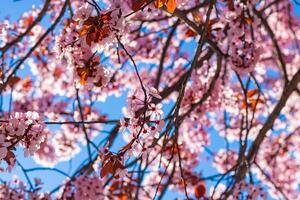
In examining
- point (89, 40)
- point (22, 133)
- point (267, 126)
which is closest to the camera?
point (22, 133)

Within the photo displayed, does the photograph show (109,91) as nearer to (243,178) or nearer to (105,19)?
(243,178)

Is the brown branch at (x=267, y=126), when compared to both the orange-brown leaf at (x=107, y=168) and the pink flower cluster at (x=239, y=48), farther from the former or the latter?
the orange-brown leaf at (x=107, y=168)

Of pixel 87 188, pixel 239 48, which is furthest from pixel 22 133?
pixel 239 48

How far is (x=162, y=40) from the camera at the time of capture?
6.89 meters

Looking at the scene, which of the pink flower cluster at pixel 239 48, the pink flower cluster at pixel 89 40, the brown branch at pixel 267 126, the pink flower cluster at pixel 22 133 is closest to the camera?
the pink flower cluster at pixel 22 133

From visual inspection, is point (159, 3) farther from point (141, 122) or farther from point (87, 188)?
point (87, 188)

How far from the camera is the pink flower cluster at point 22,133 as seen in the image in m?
2.17

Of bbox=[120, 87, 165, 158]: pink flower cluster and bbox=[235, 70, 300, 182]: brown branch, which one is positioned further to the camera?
bbox=[235, 70, 300, 182]: brown branch

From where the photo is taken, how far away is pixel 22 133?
2197 millimetres

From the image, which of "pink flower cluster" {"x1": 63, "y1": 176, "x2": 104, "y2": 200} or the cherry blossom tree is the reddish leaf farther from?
"pink flower cluster" {"x1": 63, "y1": 176, "x2": 104, "y2": 200}

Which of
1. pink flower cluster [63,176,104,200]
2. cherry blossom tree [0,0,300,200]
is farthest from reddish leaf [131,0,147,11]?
pink flower cluster [63,176,104,200]

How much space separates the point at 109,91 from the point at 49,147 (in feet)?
6.47

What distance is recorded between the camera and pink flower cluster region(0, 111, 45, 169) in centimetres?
217

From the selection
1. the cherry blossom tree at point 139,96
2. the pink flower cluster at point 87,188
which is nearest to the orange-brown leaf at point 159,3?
the cherry blossom tree at point 139,96
